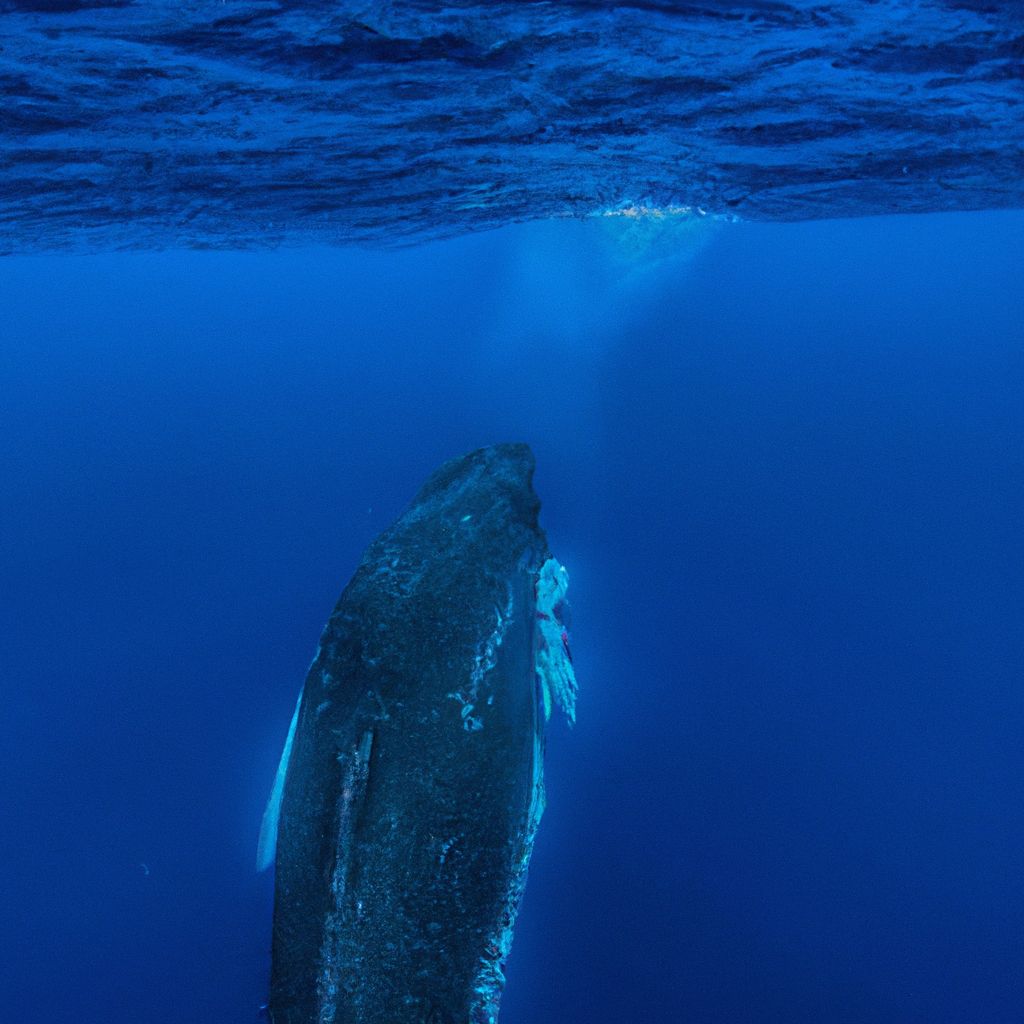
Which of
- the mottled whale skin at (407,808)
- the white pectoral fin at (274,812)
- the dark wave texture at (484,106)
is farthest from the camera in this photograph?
the white pectoral fin at (274,812)

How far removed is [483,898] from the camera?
297 centimetres

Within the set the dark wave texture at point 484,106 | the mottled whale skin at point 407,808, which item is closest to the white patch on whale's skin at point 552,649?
the mottled whale skin at point 407,808

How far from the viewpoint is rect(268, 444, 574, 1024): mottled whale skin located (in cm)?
280

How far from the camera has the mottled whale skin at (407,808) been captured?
9.20 ft

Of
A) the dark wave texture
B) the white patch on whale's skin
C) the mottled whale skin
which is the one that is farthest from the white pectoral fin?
the dark wave texture

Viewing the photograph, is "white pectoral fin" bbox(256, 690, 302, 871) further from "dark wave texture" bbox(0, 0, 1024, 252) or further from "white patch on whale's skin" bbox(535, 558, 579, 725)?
"dark wave texture" bbox(0, 0, 1024, 252)

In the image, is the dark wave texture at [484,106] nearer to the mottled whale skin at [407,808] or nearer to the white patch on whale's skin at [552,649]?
the mottled whale skin at [407,808]

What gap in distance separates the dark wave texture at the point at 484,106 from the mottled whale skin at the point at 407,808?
2287mm

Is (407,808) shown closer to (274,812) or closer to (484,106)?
(274,812)

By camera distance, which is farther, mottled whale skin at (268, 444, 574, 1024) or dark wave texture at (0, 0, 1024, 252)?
mottled whale skin at (268, 444, 574, 1024)

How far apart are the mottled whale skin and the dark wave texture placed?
2.29 metres

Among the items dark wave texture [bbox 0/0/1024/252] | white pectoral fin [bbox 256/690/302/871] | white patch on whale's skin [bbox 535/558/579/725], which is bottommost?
white pectoral fin [bbox 256/690/302/871]

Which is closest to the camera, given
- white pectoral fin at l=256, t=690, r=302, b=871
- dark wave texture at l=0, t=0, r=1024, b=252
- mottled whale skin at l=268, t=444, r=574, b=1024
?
dark wave texture at l=0, t=0, r=1024, b=252

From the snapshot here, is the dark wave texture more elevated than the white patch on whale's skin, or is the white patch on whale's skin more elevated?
the dark wave texture
